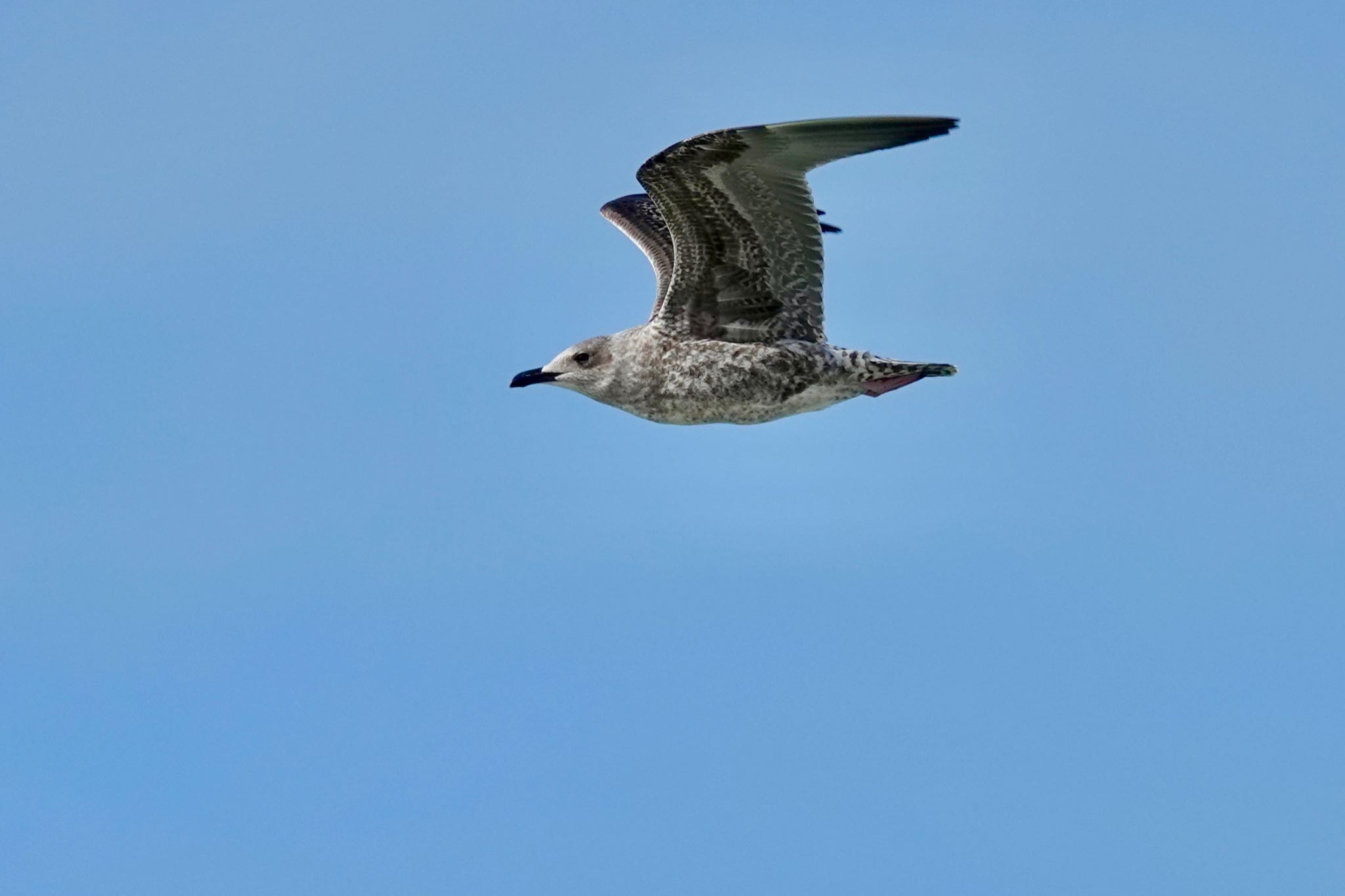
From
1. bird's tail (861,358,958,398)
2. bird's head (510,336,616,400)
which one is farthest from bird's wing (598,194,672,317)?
bird's tail (861,358,958,398)

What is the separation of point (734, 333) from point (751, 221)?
131 centimetres

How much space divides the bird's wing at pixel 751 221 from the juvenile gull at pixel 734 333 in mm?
13

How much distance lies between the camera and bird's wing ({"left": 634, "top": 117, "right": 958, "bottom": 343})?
18.2m

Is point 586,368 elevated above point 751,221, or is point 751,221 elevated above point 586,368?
point 751,221

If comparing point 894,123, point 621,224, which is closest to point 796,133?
point 894,123

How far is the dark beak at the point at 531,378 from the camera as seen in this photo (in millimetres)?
21234

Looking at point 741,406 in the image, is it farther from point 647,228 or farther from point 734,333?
point 647,228

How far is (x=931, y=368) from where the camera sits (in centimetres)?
2022

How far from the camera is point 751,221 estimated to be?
1961 centimetres

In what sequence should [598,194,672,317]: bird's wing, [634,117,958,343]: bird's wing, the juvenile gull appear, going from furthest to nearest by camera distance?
[598,194,672,317]: bird's wing, the juvenile gull, [634,117,958,343]: bird's wing

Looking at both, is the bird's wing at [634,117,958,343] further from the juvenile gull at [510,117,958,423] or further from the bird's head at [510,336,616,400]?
the bird's head at [510,336,616,400]

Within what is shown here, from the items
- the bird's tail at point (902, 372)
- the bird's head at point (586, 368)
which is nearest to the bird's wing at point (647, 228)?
the bird's head at point (586, 368)

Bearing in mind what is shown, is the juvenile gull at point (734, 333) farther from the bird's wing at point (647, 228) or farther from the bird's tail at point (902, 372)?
the bird's wing at point (647, 228)

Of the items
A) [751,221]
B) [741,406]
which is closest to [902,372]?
[741,406]
